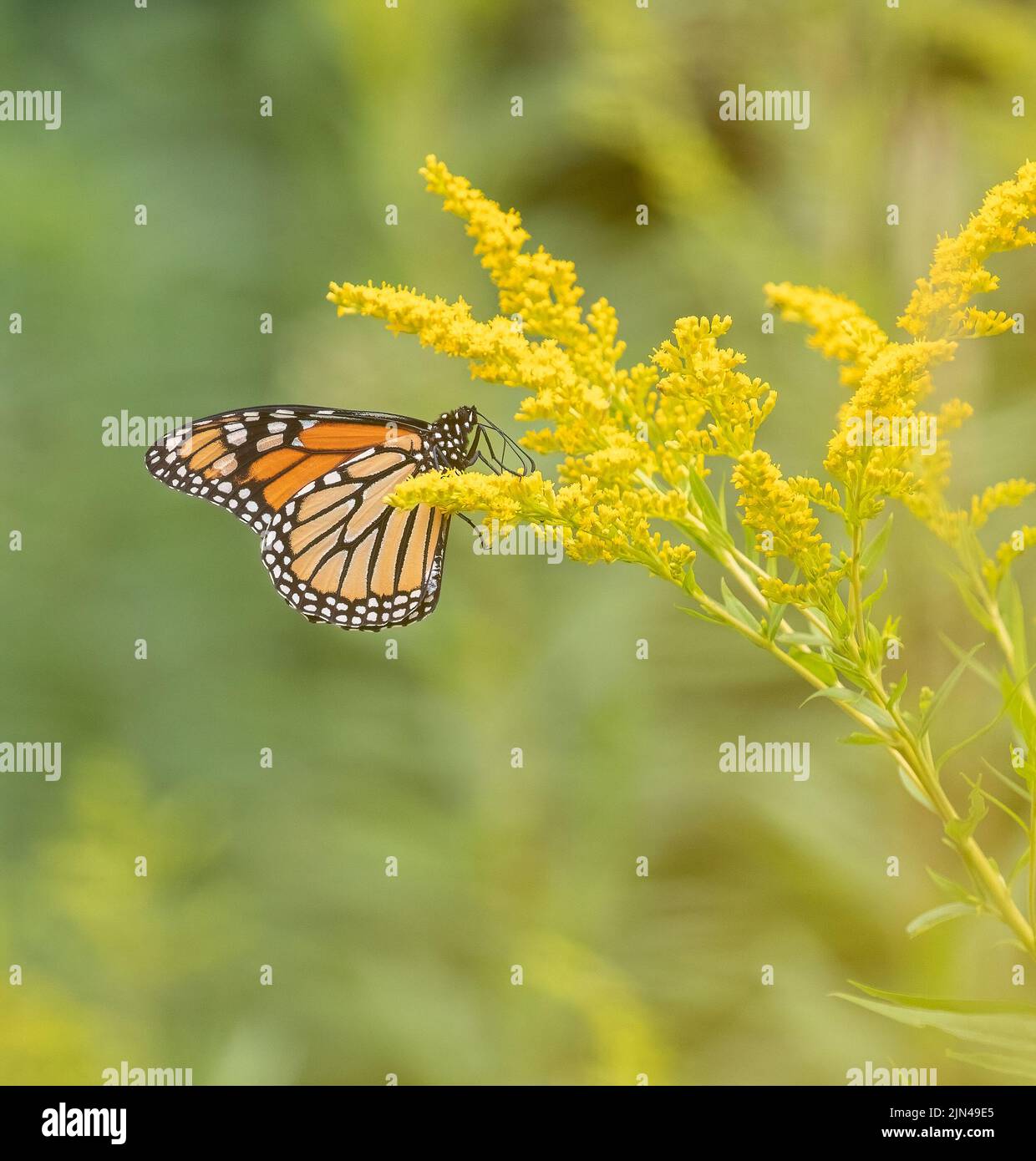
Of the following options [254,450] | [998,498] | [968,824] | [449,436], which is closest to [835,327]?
[998,498]

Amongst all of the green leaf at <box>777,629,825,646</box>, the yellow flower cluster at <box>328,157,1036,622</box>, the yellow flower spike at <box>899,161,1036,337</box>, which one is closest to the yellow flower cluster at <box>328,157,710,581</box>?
the yellow flower cluster at <box>328,157,1036,622</box>

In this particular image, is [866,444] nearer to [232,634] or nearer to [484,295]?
[484,295]

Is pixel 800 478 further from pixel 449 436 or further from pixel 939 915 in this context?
pixel 449 436

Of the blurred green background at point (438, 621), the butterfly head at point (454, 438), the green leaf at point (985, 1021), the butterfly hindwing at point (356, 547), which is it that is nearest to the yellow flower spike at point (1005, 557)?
the green leaf at point (985, 1021)

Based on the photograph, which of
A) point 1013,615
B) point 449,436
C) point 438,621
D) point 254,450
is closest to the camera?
point 1013,615

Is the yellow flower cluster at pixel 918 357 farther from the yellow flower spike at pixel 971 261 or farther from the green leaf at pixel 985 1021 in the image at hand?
the green leaf at pixel 985 1021

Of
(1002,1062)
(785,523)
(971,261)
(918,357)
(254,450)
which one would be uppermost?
(254,450)

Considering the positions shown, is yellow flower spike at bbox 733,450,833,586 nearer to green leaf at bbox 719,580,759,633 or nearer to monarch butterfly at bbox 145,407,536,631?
green leaf at bbox 719,580,759,633
